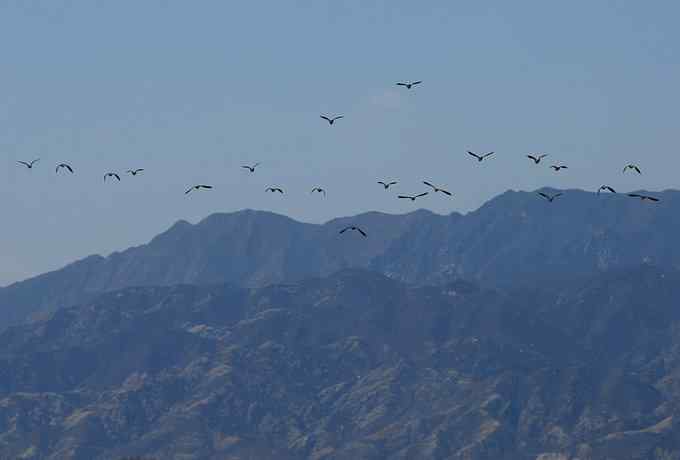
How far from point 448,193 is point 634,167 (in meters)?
24.6

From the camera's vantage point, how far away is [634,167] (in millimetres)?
191250

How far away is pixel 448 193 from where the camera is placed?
19688 cm
